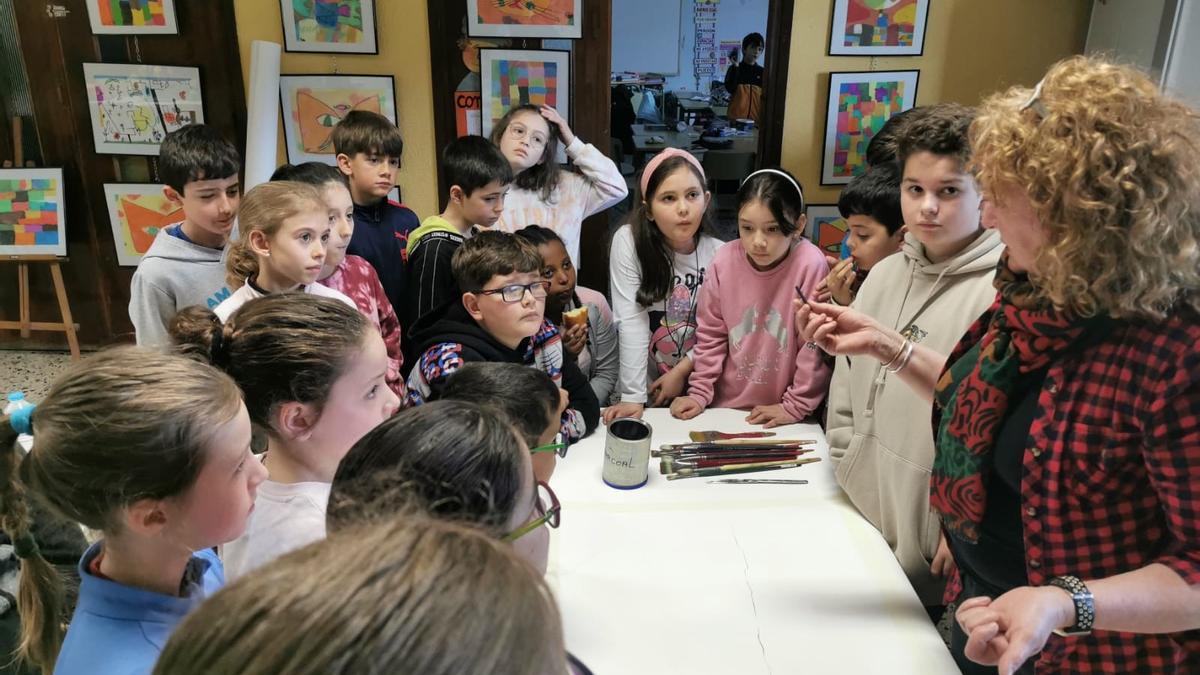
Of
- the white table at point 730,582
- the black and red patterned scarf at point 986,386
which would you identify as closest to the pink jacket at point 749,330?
the white table at point 730,582

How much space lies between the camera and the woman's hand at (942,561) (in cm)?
140

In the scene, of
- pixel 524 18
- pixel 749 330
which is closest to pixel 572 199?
pixel 524 18

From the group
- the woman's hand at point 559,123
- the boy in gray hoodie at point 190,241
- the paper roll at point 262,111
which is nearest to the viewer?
the boy in gray hoodie at point 190,241

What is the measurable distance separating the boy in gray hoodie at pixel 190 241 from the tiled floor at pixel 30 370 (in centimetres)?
→ 199

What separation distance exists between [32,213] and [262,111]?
4.63 ft

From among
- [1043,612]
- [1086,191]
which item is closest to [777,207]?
[1086,191]

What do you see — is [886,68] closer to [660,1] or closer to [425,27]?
[425,27]

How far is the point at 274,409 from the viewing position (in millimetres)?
1184

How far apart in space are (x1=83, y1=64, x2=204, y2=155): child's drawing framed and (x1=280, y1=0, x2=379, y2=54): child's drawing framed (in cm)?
54

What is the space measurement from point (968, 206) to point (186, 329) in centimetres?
142

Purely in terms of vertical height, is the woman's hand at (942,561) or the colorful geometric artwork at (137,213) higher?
the colorful geometric artwork at (137,213)

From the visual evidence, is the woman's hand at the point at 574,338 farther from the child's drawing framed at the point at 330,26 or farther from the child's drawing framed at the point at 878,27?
the child's drawing framed at the point at 878,27

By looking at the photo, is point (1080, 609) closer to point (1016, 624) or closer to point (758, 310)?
point (1016, 624)

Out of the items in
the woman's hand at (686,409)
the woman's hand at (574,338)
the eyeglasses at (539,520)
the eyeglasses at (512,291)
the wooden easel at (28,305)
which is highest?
the eyeglasses at (512,291)
